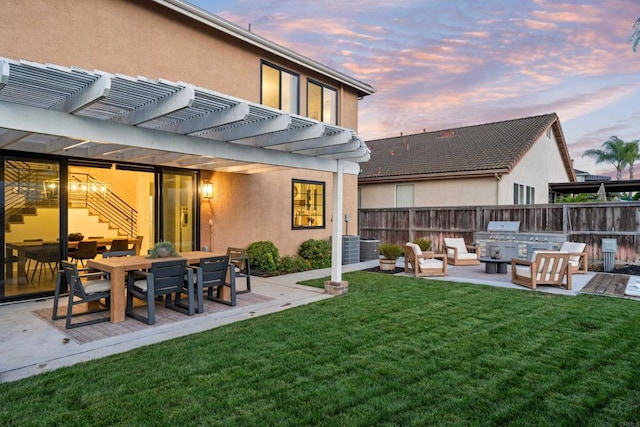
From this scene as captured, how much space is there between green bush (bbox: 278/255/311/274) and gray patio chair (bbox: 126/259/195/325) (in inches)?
173

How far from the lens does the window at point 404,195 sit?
57.3 ft

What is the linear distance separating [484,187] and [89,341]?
569 inches

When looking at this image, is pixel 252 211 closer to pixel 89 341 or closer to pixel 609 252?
pixel 89 341

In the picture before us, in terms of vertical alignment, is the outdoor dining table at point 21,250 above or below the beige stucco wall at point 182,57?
below

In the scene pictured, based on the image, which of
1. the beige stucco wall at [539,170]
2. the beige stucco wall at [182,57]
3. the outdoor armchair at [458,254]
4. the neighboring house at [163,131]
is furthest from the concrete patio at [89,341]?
the beige stucco wall at [539,170]

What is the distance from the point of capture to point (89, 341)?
490 cm

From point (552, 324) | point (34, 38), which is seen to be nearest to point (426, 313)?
point (552, 324)

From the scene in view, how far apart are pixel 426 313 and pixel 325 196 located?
723cm

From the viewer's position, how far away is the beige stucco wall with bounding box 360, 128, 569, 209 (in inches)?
604

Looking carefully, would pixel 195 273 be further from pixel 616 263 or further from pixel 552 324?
pixel 616 263

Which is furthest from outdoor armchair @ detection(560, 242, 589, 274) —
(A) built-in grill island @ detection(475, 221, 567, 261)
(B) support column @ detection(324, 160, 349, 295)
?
(B) support column @ detection(324, 160, 349, 295)

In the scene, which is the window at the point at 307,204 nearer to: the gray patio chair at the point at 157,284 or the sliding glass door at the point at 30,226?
the gray patio chair at the point at 157,284

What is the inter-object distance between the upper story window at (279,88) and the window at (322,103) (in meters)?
0.63

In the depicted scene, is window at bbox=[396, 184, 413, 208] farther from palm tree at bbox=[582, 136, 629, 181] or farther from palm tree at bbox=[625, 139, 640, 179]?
palm tree at bbox=[625, 139, 640, 179]
